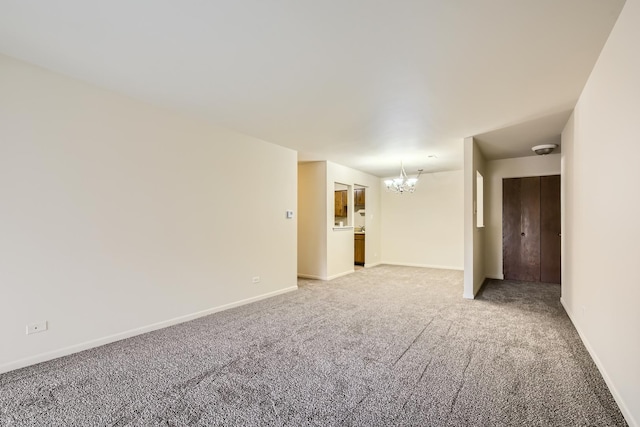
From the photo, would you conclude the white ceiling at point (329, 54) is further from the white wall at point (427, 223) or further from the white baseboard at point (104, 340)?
the white wall at point (427, 223)

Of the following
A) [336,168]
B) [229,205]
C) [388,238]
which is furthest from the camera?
[388,238]

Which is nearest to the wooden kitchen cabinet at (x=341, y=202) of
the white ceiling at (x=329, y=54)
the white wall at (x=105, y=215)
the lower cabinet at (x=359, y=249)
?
the lower cabinet at (x=359, y=249)

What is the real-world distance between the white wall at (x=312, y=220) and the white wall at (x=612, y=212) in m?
4.05

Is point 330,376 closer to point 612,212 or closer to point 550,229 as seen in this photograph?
point 612,212

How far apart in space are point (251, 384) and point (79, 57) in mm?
2895

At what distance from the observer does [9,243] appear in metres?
2.48

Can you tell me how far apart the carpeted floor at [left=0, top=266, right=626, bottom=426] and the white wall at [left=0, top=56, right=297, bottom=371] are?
311 mm

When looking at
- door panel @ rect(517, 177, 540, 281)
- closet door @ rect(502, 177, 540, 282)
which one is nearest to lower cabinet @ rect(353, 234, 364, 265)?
closet door @ rect(502, 177, 540, 282)

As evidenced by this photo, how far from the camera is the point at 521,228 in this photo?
6.25 meters

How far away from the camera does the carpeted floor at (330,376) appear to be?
190cm

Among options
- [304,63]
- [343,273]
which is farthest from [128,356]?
[343,273]

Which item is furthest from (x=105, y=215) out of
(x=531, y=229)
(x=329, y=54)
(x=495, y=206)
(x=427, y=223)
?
(x=531, y=229)

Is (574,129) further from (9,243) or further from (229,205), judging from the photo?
(9,243)

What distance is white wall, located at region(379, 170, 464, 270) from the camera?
761cm
